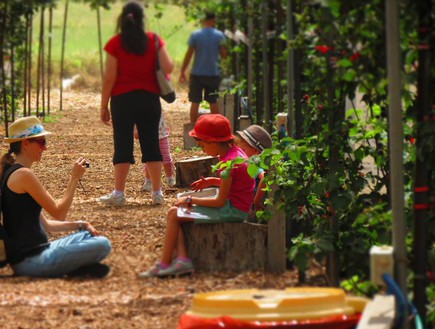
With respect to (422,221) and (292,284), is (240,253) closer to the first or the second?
(292,284)

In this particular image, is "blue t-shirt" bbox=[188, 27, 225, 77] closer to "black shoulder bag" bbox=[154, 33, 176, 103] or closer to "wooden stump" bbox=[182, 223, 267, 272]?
"black shoulder bag" bbox=[154, 33, 176, 103]

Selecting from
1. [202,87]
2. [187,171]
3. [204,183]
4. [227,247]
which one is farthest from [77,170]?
[202,87]

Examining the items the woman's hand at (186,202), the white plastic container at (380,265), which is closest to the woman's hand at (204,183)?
the woman's hand at (186,202)

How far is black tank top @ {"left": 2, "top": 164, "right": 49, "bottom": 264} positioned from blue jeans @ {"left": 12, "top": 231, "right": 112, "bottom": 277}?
2.1 inches

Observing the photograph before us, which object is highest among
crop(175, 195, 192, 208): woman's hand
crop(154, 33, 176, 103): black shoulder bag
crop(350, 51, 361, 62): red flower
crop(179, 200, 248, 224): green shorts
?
crop(350, 51, 361, 62): red flower

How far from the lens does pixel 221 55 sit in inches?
714

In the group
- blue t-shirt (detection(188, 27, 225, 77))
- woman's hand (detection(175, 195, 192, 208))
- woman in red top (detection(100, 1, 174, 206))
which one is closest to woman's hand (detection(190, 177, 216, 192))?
woman's hand (detection(175, 195, 192, 208))

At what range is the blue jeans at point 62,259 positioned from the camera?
25.1ft

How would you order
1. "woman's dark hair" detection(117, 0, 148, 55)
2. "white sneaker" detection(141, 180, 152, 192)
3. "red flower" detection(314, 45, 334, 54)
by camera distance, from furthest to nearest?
"white sneaker" detection(141, 180, 152, 192)
"woman's dark hair" detection(117, 0, 148, 55)
"red flower" detection(314, 45, 334, 54)

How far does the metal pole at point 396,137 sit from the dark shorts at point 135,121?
4329mm

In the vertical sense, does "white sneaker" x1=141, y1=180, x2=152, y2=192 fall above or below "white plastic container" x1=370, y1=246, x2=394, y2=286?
below

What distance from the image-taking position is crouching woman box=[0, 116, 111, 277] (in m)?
7.69

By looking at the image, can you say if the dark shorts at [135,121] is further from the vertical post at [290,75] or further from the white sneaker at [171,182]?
the white sneaker at [171,182]

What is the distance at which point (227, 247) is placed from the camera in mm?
7699
